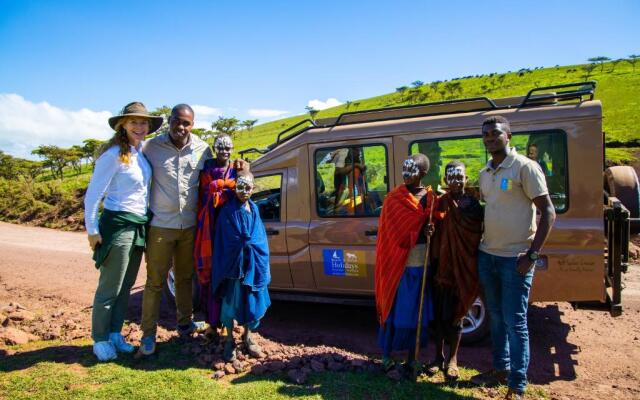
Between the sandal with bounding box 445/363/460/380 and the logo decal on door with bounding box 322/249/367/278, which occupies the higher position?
the logo decal on door with bounding box 322/249/367/278

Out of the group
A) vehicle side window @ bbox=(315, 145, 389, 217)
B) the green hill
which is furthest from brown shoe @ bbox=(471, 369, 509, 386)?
the green hill

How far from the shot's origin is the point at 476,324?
14.7ft

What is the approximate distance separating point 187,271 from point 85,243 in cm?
825

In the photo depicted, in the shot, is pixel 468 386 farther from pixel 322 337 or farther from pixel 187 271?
pixel 187 271

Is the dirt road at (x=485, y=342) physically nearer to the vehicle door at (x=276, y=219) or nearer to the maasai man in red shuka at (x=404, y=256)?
the vehicle door at (x=276, y=219)

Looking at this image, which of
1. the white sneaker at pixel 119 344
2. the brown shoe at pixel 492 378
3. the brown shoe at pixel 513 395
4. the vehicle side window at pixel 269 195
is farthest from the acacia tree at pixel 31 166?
the brown shoe at pixel 513 395

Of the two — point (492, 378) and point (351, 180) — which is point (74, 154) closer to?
point (351, 180)

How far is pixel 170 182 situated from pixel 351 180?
185cm

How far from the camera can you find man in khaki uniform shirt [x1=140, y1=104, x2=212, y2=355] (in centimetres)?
402

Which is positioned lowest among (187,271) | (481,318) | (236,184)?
(481,318)

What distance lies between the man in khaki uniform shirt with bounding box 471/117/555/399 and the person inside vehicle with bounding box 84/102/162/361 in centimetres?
287

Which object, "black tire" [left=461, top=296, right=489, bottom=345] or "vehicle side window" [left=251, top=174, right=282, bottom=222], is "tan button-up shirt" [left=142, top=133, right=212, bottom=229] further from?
"black tire" [left=461, top=296, right=489, bottom=345]

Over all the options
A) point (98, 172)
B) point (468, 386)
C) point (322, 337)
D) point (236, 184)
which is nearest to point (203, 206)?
point (236, 184)

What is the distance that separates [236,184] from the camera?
151 inches
